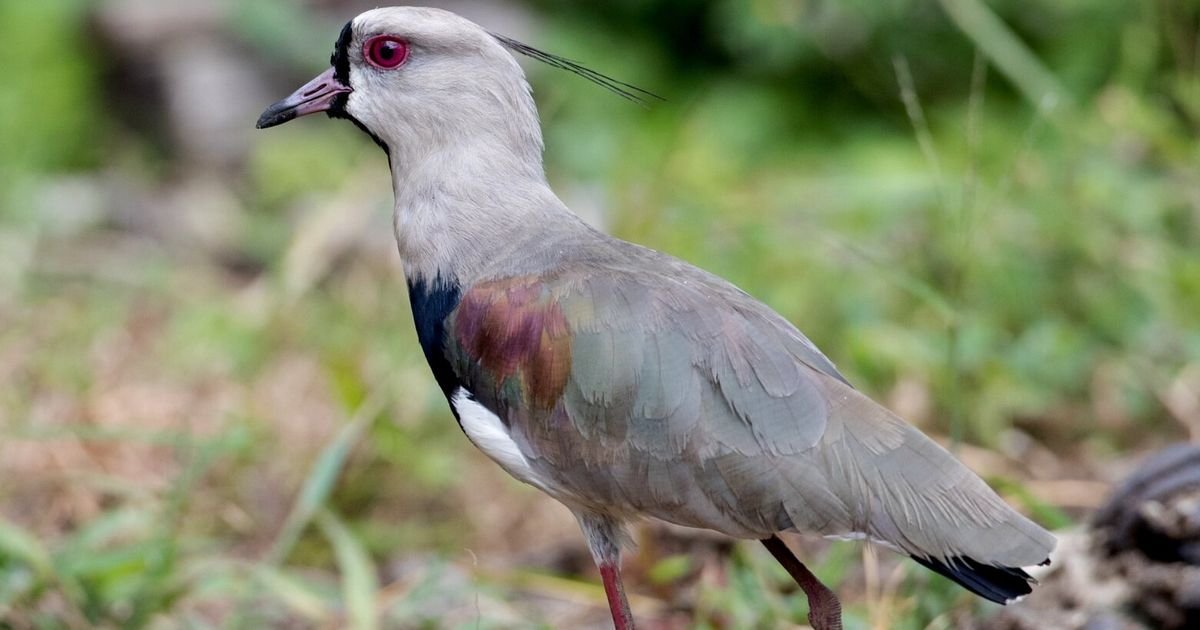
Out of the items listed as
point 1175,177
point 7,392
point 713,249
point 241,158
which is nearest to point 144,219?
point 241,158

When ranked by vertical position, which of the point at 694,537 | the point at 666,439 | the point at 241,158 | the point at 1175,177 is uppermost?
the point at 1175,177

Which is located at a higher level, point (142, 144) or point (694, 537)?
point (694, 537)

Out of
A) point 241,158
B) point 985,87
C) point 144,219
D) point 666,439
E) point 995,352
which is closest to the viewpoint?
point 666,439

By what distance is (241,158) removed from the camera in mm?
8781

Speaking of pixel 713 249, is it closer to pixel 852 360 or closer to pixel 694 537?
pixel 852 360

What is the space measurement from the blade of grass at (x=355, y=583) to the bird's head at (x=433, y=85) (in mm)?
1189

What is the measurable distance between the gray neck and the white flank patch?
0.94 ft

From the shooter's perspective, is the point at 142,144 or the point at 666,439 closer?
the point at 666,439

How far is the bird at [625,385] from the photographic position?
2887 mm

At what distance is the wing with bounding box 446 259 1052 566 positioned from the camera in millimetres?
2881

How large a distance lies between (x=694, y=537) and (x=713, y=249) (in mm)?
1388

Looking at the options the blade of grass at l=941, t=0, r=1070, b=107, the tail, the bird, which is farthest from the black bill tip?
the blade of grass at l=941, t=0, r=1070, b=107

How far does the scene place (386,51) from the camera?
346 centimetres

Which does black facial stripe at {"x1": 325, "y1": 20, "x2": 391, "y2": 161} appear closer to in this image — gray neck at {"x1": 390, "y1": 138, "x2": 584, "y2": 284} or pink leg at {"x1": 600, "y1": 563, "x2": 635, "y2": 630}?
gray neck at {"x1": 390, "y1": 138, "x2": 584, "y2": 284}
